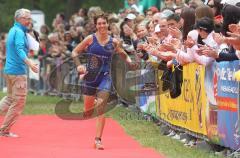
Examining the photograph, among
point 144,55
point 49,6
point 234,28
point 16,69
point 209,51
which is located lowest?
point 16,69

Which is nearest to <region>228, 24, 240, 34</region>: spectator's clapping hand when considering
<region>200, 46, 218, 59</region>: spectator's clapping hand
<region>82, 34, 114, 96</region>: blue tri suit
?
<region>200, 46, 218, 59</region>: spectator's clapping hand

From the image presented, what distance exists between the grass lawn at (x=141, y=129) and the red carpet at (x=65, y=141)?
0.71 ft

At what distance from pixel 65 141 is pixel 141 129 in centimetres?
232

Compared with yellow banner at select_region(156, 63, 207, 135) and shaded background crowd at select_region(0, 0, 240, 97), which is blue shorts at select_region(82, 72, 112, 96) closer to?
shaded background crowd at select_region(0, 0, 240, 97)

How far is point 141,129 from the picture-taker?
57.1ft

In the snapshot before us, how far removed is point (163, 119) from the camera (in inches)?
688

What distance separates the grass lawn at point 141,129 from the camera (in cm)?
1337

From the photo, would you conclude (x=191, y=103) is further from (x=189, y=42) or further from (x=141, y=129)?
(x=141, y=129)

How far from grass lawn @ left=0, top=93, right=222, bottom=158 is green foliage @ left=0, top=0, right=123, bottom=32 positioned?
21.1 m

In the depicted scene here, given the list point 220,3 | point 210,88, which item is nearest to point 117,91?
point 220,3

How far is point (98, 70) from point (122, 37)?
7706 millimetres

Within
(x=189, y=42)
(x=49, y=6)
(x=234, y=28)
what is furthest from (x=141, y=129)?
(x=49, y=6)

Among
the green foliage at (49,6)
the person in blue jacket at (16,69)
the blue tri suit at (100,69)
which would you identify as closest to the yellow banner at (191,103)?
the blue tri suit at (100,69)

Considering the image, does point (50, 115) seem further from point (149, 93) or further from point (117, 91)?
point (149, 93)
